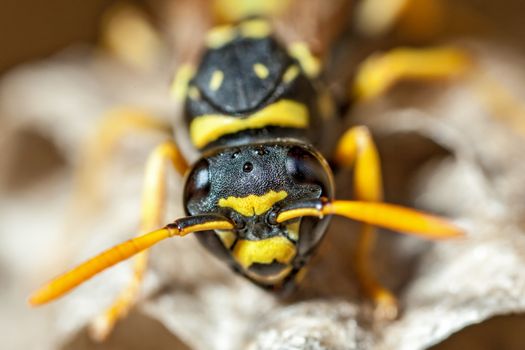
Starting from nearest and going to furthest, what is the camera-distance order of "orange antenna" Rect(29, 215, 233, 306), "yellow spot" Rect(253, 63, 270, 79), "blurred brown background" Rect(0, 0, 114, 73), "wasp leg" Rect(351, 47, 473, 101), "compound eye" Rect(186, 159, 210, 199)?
1. "orange antenna" Rect(29, 215, 233, 306)
2. "compound eye" Rect(186, 159, 210, 199)
3. "yellow spot" Rect(253, 63, 270, 79)
4. "wasp leg" Rect(351, 47, 473, 101)
5. "blurred brown background" Rect(0, 0, 114, 73)

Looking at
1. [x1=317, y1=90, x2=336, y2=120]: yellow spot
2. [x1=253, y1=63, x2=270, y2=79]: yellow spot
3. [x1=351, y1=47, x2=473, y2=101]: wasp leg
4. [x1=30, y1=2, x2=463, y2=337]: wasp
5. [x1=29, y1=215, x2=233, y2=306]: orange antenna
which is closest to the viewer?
[x1=29, y1=215, x2=233, y2=306]: orange antenna

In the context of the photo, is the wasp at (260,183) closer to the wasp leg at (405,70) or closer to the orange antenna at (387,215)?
the orange antenna at (387,215)

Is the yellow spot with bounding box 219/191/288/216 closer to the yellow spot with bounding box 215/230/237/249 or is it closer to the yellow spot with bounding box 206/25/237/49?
the yellow spot with bounding box 215/230/237/249

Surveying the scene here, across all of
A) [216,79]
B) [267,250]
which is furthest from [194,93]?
[267,250]

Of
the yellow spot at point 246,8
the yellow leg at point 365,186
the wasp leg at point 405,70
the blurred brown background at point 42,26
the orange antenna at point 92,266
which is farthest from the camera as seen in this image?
the blurred brown background at point 42,26

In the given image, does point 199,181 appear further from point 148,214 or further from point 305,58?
point 305,58

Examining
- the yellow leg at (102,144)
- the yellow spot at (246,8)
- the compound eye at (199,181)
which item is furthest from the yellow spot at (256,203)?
the yellow spot at (246,8)

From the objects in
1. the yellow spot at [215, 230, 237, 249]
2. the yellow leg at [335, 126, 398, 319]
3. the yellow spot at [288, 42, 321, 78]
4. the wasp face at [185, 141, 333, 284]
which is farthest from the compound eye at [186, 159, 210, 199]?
the yellow spot at [288, 42, 321, 78]

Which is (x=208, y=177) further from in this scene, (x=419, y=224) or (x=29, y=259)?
(x=29, y=259)

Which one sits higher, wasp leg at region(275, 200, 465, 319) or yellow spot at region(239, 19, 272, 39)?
yellow spot at region(239, 19, 272, 39)
